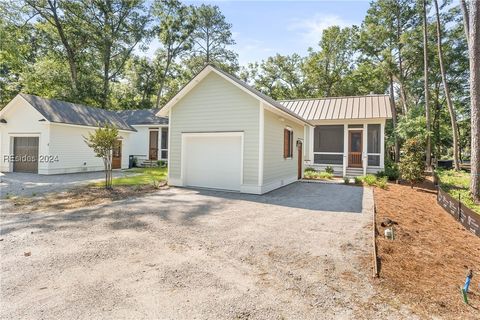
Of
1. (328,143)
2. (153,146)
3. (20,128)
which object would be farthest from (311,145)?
(20,128)

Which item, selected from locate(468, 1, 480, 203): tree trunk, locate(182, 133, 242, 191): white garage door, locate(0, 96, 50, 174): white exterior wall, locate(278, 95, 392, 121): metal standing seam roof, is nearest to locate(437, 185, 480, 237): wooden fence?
locate(468, 1, 480, 203): tree trunk

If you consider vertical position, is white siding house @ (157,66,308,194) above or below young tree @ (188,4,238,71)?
below

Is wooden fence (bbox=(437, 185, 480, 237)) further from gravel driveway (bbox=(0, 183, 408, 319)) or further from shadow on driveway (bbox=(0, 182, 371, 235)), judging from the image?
gravel driveway (bbox=(0, 183, 408, 319))

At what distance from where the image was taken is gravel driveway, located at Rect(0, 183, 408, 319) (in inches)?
118

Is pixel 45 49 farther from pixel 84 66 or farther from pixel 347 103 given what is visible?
pixel 347 103

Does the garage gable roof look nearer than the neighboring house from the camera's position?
Yes

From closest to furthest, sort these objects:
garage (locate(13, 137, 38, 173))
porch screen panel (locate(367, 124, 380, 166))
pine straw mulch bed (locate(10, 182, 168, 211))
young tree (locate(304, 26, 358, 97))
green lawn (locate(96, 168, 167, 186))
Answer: pine straw mulch bed (locate(10, 182, 168, 211)) → green lawn (locate(96, 168, 167, 186)) → garage (locate(13, 137, 38, 173)) → porch screen panel (locate(367, 124, 380, 166)) → young tree (locate(304, 26, 358, 97))

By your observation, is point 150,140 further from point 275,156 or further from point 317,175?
point 275,156

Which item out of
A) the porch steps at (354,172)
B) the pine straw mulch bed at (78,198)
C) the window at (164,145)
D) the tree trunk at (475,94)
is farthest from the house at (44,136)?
the tree trunk at (475,94)

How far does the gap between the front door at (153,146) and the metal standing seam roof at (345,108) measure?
461 inches

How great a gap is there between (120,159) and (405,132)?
67.7ft

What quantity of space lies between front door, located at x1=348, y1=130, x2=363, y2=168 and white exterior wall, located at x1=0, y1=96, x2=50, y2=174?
1797 cm

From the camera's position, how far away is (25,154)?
1608 cm

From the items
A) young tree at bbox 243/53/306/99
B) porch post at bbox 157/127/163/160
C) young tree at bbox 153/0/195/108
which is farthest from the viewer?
young tree at bbox 243/53/306/99
